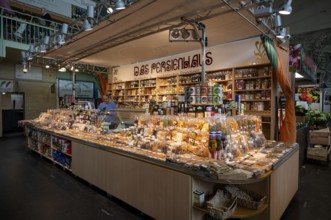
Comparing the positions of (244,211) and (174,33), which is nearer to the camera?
(244,211)

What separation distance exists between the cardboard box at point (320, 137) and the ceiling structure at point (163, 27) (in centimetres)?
362

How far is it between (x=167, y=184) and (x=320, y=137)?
597 centimetres

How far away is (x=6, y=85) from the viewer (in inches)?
433

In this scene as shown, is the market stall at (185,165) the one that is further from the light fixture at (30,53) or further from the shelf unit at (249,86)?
the light fixture at (30,53)

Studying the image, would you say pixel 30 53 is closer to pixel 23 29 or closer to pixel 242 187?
pixel 23 29

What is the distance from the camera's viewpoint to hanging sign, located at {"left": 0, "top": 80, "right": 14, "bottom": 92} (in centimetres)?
1080

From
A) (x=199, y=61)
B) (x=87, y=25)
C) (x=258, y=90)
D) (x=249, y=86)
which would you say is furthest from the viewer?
(x=199, y=61)

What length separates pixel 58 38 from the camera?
5.95 m

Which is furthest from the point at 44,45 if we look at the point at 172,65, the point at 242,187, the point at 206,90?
the point at 242,187

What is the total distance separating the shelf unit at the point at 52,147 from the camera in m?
5.01

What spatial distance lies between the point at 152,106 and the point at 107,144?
1068 millimetres

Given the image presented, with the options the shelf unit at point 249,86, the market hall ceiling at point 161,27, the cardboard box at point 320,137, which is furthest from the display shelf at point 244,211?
the cardboard box at point 320,137

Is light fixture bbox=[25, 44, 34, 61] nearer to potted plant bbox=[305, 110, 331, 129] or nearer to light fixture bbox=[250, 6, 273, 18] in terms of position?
light fixture bbox=[250, 6, 273, 18]

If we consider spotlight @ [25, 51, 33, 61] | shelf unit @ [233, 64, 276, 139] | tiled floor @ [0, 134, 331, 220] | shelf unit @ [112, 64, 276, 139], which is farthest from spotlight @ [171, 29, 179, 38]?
spotlight @ [25, 51, 33, 61]
